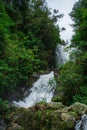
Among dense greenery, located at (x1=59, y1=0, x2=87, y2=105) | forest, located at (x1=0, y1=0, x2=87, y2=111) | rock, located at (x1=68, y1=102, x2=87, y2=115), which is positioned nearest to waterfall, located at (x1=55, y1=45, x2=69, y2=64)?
forest, located at (x1=0, y1=0, x2=87, y2=111)

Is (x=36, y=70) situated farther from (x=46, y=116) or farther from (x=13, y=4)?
(x=46, y=116)

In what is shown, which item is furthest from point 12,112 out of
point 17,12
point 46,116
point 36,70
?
point 17,12

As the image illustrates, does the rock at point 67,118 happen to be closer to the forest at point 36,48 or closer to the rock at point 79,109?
the rock at point 79,109

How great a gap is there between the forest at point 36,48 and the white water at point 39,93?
786 mm

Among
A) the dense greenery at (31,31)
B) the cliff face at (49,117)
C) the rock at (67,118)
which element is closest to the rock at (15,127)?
the cliff face at (49,117)

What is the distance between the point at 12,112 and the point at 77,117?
13.3 ft

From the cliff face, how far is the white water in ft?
16.5

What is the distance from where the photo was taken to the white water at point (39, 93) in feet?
63.4

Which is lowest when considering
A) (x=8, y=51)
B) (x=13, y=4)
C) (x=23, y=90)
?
(x=23, y=90)

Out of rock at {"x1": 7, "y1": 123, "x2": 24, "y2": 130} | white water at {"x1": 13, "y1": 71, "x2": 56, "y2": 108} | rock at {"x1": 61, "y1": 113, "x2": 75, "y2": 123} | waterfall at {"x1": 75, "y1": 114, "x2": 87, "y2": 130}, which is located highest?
rock at {"x1": 61, "y1": 113, "x2": 75, "y2": 123}

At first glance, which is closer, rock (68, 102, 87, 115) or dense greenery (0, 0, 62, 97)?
rock (68, 102, 87, 115)

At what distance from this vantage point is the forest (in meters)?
16.7

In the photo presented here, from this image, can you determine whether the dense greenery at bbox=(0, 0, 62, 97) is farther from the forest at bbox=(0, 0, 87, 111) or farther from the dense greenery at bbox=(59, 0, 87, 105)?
the dense greenery at bbox=(59, 0, 87, 105)

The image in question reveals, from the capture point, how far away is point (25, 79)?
2167 centimetres
